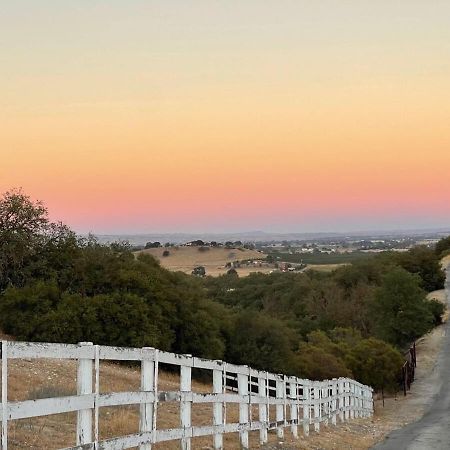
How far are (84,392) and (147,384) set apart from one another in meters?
1.70

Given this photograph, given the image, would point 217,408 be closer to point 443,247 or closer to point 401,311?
point 401,311

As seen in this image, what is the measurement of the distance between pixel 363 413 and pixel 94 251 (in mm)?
18909

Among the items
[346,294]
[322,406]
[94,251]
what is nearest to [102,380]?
[322,406]

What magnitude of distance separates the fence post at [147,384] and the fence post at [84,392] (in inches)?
61.3

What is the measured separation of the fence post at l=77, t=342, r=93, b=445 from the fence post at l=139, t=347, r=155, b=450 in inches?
61.3

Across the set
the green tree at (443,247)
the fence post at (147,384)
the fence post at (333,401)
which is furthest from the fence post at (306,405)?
the green tree at (443,247)

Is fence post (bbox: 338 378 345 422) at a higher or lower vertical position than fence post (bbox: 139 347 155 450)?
lower

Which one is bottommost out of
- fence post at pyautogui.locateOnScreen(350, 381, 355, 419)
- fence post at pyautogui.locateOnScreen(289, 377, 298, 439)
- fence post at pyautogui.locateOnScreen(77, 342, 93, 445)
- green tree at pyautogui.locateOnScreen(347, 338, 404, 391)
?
green tree at pyautogui.locateOnScreen(347, 338, 404, 391)

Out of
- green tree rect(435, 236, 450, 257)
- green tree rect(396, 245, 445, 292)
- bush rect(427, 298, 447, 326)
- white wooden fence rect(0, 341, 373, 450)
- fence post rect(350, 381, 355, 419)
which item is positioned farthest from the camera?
green tree rect(435, 236, 450, 257)

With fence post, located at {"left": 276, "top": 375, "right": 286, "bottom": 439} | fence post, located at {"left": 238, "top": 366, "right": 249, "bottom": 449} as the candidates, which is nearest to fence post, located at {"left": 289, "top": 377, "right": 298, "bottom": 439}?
fence post, located at {"left": 276, "top": 375, "right": 286, "bottom": 439}

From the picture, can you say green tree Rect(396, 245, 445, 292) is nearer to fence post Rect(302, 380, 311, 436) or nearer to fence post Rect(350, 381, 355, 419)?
fence post Rect(350, 381, 355, 419)

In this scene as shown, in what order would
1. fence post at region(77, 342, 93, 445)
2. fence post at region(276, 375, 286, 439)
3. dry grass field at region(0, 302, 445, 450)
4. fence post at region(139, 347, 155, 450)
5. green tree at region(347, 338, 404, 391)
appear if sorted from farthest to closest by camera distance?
green tree at region(347, 338, 404, 391) < fence post at region(276, 375, 286, 439) < dry grass field at region(0, 302, 445, 450) < fence post at region(139, 347, 155, 450) < fence post at region(77, 342, 93, 445)

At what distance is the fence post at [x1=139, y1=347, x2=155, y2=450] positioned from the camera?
9.20 metres

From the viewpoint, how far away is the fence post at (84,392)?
7539 mm
